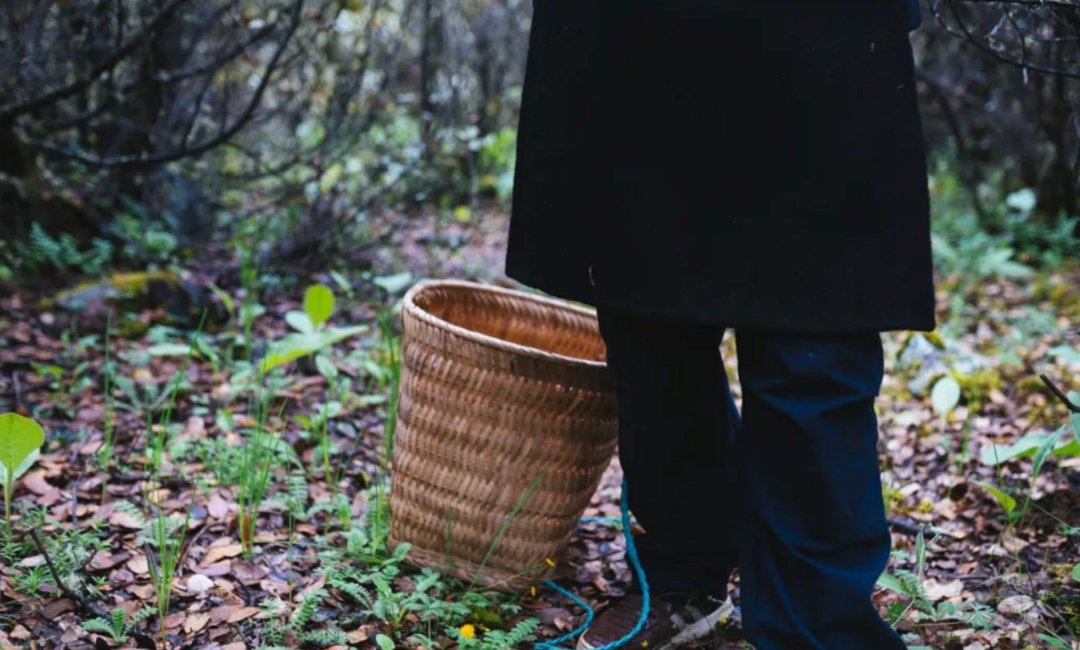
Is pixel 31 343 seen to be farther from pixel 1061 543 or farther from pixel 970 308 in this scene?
pixel 970 308

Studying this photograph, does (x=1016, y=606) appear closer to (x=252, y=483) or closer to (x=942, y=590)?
(x=942, y=590)

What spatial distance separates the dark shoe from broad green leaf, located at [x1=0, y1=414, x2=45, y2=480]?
3.41 feet

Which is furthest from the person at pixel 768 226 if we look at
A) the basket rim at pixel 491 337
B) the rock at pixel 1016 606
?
the rock at pixel 1016 606

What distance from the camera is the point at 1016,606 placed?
5.46 feet

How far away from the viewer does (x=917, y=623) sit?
167 centimetres

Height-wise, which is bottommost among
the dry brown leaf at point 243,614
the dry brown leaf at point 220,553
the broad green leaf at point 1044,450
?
the dry brown leaf at point 243,614

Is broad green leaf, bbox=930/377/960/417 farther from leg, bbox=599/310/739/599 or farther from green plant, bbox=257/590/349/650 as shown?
green plant, bbox=257/590/349/650

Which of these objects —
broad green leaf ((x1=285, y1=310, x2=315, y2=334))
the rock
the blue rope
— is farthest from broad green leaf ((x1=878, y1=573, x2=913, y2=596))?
broad green leaf ((x1=285, y1=310, x2=315, y2=334))

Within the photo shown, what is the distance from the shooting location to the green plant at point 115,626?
1.50m

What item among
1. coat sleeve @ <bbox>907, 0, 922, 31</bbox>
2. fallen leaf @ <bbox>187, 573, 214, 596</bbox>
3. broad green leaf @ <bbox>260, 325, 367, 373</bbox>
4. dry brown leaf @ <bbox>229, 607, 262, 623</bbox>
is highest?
coat sleeve @ <bbox>907, 0, 922, 31</bbox>

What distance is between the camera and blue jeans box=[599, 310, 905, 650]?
4.16 feet

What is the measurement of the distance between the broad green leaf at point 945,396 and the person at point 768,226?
1185 mm

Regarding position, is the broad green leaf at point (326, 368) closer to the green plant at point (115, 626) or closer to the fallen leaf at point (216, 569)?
the fallen leaf at point (216, 569)

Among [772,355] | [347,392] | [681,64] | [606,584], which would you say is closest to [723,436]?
[772,355]
